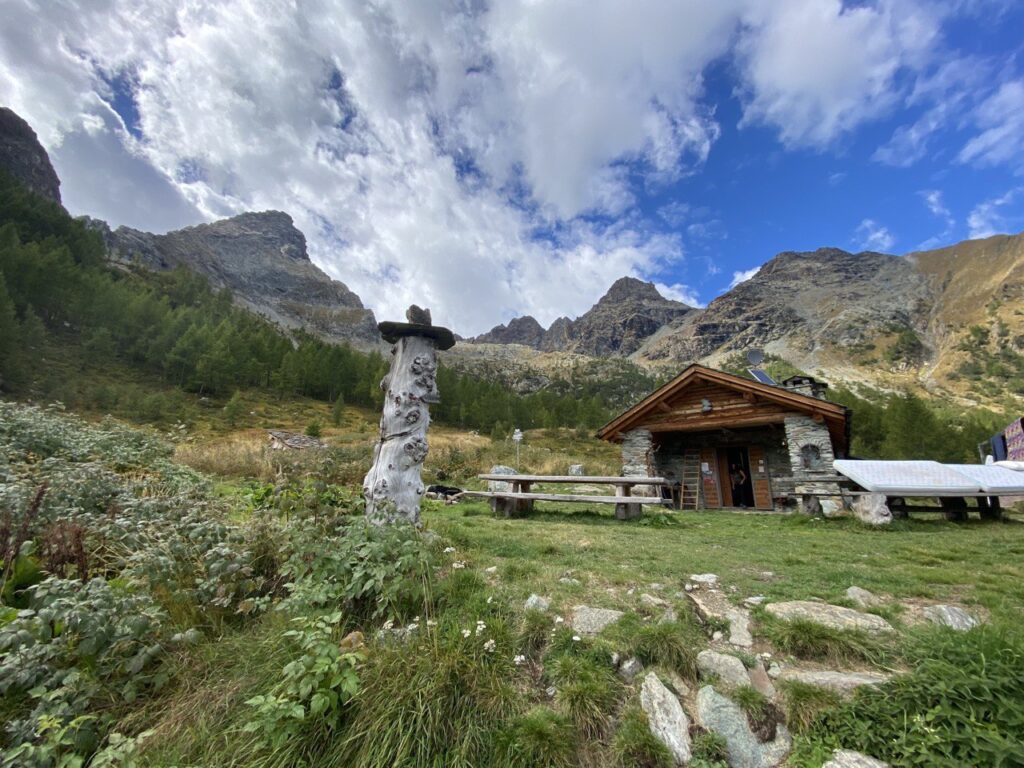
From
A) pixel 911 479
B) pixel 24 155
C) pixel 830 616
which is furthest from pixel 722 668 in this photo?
pixel 24 155

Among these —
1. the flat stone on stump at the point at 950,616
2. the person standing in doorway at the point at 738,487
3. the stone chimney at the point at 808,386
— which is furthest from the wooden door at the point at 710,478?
the flat stone on stump at the point at 950,616

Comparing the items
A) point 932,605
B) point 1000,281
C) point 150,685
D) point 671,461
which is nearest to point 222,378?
point 671,461

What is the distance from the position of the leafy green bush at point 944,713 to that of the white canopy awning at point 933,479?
26.2ft

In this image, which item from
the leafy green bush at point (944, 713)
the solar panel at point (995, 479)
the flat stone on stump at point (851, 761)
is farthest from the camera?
the solar panel at point (995, 479)

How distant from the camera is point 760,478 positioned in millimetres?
13945

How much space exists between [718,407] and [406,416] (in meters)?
11.8

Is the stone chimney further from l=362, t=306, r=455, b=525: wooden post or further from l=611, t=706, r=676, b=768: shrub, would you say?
l=611, t=706, r=676, b=768: shrub

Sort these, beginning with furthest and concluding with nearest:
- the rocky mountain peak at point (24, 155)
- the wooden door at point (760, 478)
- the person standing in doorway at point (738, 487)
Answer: the rocky mountain peak at point (24, 155) < the person standing in doorway at point (738, 487) < the wooden door at point (760, 478)

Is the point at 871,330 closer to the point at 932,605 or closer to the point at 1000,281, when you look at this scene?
the point at 1000,281

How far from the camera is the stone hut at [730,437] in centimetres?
1202

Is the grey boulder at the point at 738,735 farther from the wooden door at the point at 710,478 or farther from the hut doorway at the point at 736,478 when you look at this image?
the hut doorway at the point at 736,478

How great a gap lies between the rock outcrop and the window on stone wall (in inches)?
4209

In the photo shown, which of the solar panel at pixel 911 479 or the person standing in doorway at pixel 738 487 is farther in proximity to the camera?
the person standing in doorway at pixel 738 487

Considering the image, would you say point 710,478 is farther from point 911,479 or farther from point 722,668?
point 722,668
